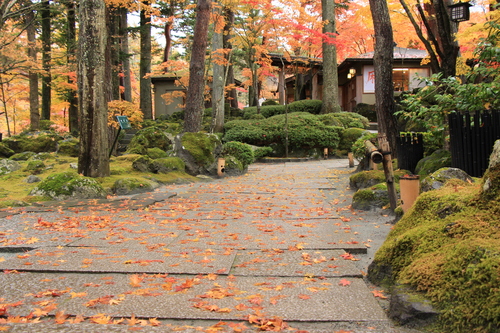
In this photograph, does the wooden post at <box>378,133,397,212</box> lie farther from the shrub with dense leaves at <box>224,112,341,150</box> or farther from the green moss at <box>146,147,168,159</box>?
the shrub with dense leaves at <box>224,112,341,150</box>

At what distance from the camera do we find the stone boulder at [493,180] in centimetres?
297

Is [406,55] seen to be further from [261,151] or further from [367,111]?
[261,151]

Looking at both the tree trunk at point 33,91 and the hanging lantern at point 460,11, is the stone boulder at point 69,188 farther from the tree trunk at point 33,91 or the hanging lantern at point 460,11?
the tree trunk at point 33,91

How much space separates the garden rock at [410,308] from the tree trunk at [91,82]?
7773 millimetres

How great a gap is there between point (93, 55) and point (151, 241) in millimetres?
5704

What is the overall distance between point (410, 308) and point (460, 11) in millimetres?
8891

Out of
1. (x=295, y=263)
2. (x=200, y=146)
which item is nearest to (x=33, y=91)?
(x=200, y=146)

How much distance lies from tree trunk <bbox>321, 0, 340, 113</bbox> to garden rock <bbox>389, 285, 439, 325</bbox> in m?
19.8

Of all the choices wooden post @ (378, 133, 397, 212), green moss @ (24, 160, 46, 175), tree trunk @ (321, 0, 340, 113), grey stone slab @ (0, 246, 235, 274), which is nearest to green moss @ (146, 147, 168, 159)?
green moss @ (24, 160, 46, 175)

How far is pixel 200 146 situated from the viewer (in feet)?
40.7

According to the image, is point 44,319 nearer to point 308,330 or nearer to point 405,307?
point 308,330

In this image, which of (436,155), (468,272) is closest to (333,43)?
(436,155)

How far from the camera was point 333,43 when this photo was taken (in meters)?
21.1

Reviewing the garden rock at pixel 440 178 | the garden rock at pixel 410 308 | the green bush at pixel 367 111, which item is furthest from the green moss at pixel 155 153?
the green bush at pixel 367 111
